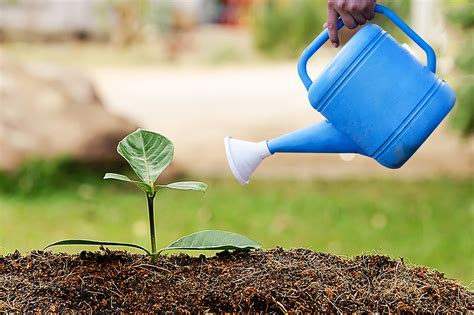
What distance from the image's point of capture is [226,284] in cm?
168

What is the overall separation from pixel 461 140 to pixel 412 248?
1.40 m

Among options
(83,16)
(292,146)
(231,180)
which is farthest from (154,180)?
(83,16)

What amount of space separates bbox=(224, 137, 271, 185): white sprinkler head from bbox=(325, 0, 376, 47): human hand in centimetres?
28

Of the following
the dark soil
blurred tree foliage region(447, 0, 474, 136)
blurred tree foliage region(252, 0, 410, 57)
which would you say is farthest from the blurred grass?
blurred tree foliage region(252, 0, 410, 57)

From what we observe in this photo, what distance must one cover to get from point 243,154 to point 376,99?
0.30 m

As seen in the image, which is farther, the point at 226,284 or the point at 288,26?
the point at 288,26

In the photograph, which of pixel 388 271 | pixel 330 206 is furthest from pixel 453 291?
pixel 330 206

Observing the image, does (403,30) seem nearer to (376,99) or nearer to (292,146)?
(376,99)

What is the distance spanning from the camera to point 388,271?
183cm

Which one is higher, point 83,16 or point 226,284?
point 83,16

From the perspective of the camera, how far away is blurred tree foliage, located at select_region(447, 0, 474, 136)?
4.89m

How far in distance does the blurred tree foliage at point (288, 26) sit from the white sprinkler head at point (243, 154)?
500 inches

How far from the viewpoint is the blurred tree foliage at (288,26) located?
47.7 feet

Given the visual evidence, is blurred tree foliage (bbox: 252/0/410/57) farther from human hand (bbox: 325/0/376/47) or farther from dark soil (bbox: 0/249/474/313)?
dark soil (bbox: 0/249/474/313)
